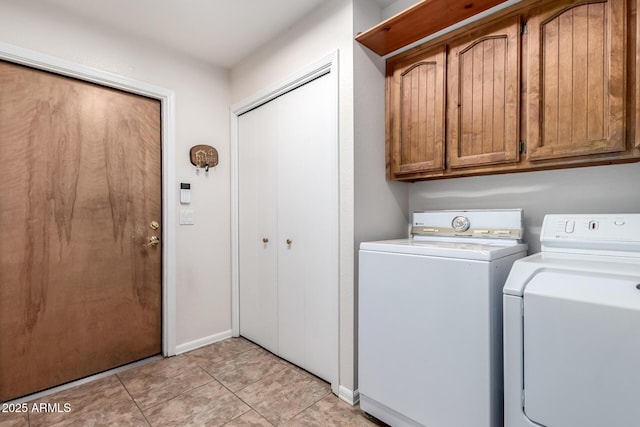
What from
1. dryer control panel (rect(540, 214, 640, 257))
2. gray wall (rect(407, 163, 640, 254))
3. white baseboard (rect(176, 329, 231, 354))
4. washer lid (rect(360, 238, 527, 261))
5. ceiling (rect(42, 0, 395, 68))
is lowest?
white baseboard (rect(176, 329, 231, 354))

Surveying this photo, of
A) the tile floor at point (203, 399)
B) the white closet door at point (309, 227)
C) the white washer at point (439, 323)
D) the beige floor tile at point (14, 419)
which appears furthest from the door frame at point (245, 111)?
the beige floor tile at point (14, 419)

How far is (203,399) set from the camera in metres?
1.81

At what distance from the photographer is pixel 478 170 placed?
1.62 meters

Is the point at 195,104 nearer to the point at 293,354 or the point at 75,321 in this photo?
the point at 75,321

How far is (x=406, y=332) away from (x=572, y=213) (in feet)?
3.32

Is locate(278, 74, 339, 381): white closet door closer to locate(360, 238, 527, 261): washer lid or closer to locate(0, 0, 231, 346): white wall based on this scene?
locate(360, 238, 527, 261): washer lid

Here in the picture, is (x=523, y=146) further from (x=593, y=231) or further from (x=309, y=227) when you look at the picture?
(x=309, y=227)

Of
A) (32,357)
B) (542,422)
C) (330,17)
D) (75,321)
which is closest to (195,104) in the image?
(330,17)

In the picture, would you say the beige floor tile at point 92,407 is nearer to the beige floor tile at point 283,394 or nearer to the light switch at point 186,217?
the beige floor tile at point 283,394

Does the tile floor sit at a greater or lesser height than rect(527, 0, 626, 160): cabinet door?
lesser

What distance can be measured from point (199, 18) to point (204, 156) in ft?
3.23

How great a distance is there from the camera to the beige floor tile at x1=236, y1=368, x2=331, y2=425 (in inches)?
66.9

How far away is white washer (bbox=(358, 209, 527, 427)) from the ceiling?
1.58 m

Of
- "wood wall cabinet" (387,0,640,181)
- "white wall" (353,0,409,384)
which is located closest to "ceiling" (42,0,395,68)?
"white wall" (353,0,409,384)
